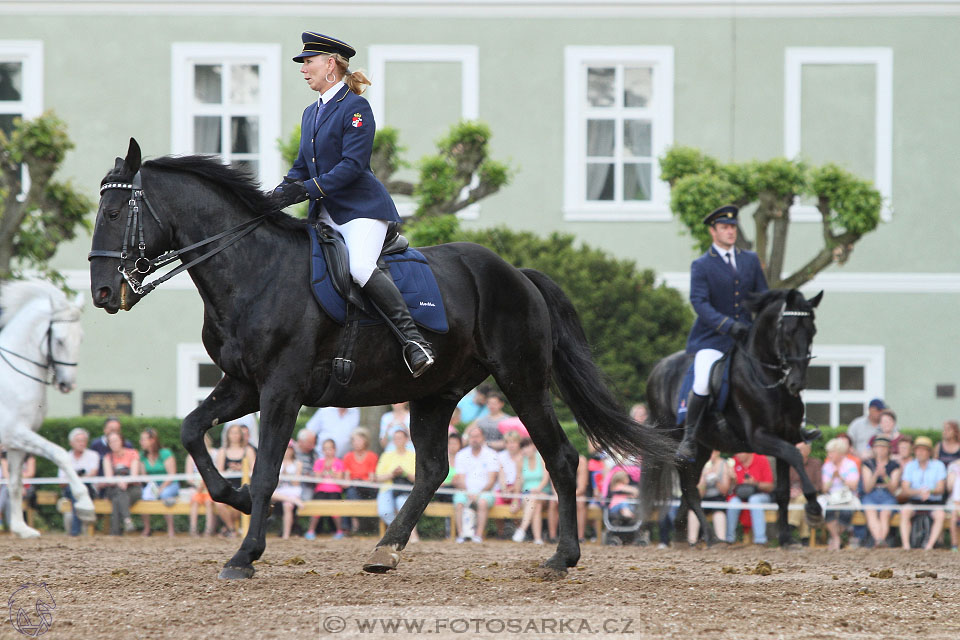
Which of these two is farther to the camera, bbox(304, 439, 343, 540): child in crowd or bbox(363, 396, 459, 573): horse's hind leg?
bbox(304, 439, 343, 540): child in crowd

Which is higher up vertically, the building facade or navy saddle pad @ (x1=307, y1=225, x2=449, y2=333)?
the building facade

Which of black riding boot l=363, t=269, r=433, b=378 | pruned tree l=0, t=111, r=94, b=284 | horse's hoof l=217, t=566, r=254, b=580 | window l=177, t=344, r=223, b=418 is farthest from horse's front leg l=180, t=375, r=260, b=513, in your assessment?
window l=177, t=344, r=223, b=418

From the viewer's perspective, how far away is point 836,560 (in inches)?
366

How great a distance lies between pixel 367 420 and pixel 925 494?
6678mm

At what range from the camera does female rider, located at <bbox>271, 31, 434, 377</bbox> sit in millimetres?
6594

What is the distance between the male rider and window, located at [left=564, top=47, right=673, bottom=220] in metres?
7.80

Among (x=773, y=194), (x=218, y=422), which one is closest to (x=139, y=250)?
(x=218, y=422)

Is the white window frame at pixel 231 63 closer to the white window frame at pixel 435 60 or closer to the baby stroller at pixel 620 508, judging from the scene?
the white window frame at pixel 435 60

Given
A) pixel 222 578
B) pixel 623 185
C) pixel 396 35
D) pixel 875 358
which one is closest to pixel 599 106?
pixel 623 185

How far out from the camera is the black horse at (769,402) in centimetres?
999

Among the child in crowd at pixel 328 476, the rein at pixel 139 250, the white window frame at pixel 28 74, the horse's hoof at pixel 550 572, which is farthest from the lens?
the white window frame at pixel 28 74

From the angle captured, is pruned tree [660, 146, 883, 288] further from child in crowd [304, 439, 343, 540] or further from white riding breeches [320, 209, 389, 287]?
white riding breeches [320, 209, 389, 287]

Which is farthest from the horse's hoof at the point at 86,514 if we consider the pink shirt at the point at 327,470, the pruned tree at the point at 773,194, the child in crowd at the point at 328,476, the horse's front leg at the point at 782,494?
the pruned tree at the point at 773,194

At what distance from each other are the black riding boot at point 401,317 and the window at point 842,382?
12.5 metres
